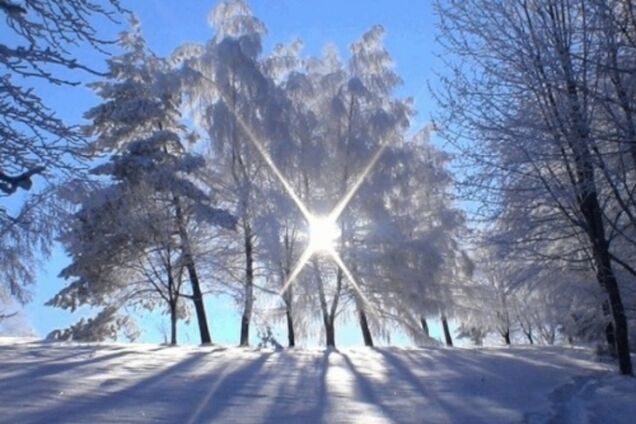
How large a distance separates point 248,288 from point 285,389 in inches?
470

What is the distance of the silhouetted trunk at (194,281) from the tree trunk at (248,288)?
120 cm

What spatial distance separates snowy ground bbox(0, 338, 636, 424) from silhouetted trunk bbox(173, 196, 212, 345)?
714cm

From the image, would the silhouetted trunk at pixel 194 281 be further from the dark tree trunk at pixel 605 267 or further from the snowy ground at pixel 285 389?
the dark tree trunk at pixel 605 267

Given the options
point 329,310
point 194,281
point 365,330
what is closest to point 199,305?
point 194,281

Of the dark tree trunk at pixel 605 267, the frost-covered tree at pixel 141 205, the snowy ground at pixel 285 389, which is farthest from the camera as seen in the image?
the frost-covered tree at pixel 141 205

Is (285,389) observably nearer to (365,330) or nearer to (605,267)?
(605,267)

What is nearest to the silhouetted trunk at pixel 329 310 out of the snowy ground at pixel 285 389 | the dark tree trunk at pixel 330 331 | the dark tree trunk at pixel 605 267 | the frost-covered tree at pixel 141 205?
the dark tree trunk at pixel 330 331

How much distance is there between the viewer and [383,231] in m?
23.1

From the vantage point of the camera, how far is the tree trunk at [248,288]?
22.5 meters

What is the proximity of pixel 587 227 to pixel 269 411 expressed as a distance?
24.3 ft

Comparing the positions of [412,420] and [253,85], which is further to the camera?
[253,85]

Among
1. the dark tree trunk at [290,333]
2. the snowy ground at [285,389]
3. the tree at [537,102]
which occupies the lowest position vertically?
the snowy ground at [285,389]

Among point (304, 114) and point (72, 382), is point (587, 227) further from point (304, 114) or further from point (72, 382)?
point (304, 114)

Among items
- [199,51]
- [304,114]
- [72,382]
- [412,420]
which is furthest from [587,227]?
[199,51]
